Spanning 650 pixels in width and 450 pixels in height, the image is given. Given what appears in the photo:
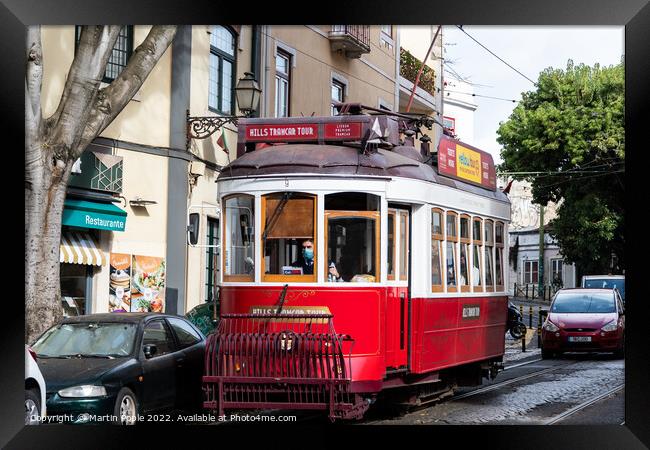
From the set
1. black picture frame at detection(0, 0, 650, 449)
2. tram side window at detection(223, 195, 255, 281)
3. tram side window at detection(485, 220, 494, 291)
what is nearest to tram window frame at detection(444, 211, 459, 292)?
tram side window at detection(485, 220, 494, 291)

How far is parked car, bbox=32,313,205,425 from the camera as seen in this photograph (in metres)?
11.3

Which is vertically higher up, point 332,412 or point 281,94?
point 281,94

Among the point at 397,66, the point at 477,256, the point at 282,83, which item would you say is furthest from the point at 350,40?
the point at 477,256

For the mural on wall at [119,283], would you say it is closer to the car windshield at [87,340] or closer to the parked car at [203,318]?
the parked car at [203,318]

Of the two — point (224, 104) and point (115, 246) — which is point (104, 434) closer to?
point (115, 246)

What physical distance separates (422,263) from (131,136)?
7229 millimetres

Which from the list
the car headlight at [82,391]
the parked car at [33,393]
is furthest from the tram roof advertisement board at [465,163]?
the parked car at [33,393]

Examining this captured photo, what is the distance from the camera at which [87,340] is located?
12438mm

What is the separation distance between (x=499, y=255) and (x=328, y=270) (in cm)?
511

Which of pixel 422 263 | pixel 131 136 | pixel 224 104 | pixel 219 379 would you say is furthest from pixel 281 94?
pixel 219 379

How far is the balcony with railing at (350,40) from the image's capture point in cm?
2553
